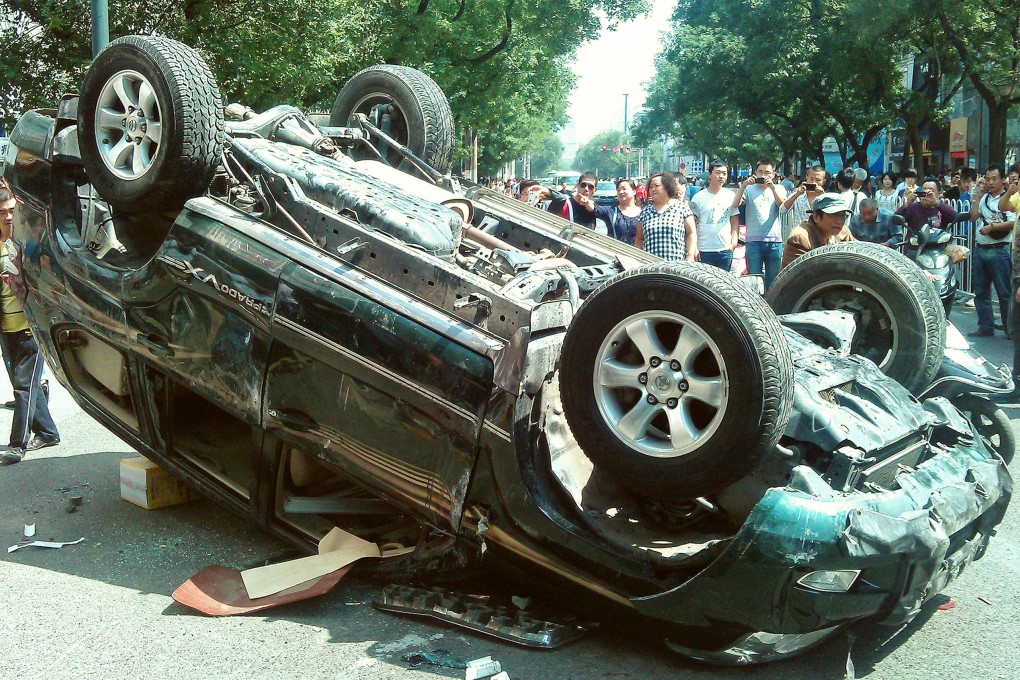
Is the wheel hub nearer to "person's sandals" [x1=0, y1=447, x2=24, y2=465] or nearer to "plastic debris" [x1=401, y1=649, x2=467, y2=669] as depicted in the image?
"plastic debris" [x1=401, y1=649, x2=467, y2=669]

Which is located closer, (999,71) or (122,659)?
(122,659)

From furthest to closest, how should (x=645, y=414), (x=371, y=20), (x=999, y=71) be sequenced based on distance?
(x=999, y=71) → (x=371, y=20) → (x=645, y=414)

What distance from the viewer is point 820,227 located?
7.49 metres

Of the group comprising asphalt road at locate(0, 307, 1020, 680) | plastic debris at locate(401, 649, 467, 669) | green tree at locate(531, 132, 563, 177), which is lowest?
asphalt road at locate(0, 307, 1020, 680)

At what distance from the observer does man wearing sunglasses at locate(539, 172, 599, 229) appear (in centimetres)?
1035

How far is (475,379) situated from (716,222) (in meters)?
6.30

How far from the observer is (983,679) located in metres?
3.80

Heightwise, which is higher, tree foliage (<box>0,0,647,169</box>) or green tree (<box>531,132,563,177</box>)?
green tree (<box>531,132,563,177</box>)

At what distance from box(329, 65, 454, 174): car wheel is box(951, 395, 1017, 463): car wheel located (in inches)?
132

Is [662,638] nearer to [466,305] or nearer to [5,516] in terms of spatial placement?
[466,305]

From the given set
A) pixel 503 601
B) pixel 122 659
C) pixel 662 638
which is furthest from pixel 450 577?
pixel 122 659

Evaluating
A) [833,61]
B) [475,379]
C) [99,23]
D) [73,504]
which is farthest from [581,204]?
[833,61]

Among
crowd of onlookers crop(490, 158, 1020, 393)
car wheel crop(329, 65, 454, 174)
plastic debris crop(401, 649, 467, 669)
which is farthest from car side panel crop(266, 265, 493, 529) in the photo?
crowd of onlookers crop(490, 158, 1020, 393)

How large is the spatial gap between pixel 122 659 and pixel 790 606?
2466mm
